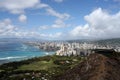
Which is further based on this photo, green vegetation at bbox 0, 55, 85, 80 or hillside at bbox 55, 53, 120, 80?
green vegetation at bbox 0, 55, 85, 80

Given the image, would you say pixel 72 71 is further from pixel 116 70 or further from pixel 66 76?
pixel 116 70

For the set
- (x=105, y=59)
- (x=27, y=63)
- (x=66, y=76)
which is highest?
(x=105, y=59)

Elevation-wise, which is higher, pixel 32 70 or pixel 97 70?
pixel 97 70

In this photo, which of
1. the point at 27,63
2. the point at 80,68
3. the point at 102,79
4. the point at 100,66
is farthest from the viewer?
the point at 27,63

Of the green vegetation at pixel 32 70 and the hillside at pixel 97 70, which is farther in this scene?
the green vegetation at pixel 32 70

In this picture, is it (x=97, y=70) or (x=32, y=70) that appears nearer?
(x=97, y=70)

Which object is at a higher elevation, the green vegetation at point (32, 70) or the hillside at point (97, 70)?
the hillside at point (97, 70)

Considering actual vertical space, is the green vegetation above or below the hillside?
below

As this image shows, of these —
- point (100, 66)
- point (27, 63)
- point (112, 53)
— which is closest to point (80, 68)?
point (100, 66)
